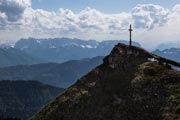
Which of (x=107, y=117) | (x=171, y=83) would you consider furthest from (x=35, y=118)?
(x=171, y=83)

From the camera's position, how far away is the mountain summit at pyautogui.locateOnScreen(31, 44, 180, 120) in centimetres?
6422

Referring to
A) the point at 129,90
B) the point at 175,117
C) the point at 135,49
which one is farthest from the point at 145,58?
the point at 175,117

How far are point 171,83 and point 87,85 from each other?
16852 millimetres

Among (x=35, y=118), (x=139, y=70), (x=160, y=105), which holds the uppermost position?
(x=139, y=70)

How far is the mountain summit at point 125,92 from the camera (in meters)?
64.2

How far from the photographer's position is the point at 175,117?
2322 inches

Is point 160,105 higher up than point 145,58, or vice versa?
point 145,58

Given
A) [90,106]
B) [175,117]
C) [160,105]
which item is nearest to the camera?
[175,117]

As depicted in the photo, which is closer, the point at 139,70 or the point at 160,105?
the point at 160,105

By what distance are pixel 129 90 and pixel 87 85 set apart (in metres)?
9.13

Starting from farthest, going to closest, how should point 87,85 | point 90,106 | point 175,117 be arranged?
point 87,85 → point 90,106 → point 175,117

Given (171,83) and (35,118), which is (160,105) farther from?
(35,118)

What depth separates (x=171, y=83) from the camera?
66.3m

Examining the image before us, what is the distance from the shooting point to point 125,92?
6994 cm
